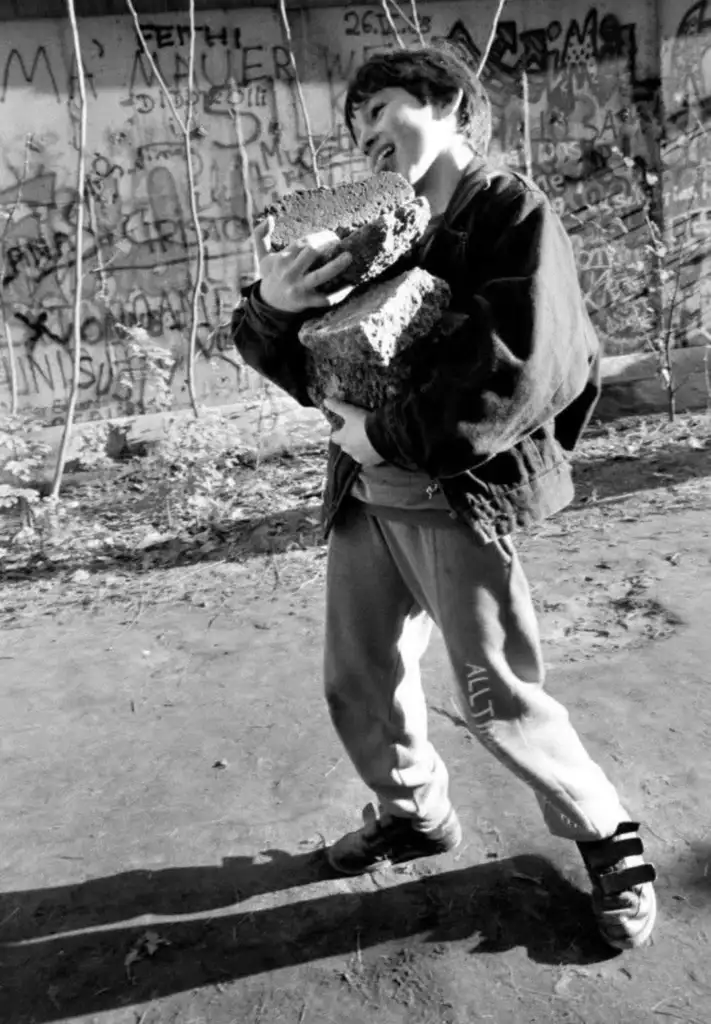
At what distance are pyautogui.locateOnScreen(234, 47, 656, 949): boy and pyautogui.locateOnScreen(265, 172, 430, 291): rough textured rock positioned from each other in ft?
0.18

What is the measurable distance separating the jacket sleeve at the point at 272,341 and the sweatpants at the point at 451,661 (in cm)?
32

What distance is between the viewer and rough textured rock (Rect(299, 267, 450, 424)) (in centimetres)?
170

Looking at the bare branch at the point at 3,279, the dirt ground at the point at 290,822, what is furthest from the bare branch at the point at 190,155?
the dirt ground at the point at 290,822

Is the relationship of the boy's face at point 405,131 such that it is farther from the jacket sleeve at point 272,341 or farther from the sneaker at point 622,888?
the sneaker at point 622,888

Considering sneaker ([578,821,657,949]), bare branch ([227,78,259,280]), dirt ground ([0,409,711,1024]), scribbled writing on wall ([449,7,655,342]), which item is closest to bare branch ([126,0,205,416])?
bare branch ([227,78,259,280])

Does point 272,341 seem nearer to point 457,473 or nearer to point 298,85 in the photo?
point 457,473

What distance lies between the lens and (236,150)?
692 cm

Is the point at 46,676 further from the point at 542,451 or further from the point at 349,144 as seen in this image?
the point at 349,144

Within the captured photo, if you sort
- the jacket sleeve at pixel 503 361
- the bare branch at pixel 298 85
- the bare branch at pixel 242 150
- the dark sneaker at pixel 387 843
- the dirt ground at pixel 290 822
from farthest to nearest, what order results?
the bare branch at pixel 242 150 < the bare branch at pixel 298 85 < the dark sneaker at pixel 387 843 < the dirt ground at pixel 290 822 < the jacket sleeve at pixel 503 361

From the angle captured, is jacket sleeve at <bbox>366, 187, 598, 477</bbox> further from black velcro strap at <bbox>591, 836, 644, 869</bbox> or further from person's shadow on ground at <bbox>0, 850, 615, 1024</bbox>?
person's shadow on ground at <bbox>0, 850, 615, 1024</bbox>

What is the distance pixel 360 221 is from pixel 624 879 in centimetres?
152

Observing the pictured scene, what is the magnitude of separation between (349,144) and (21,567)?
3.94 meters

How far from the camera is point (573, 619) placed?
12.7ft

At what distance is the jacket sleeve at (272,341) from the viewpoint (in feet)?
6.27
